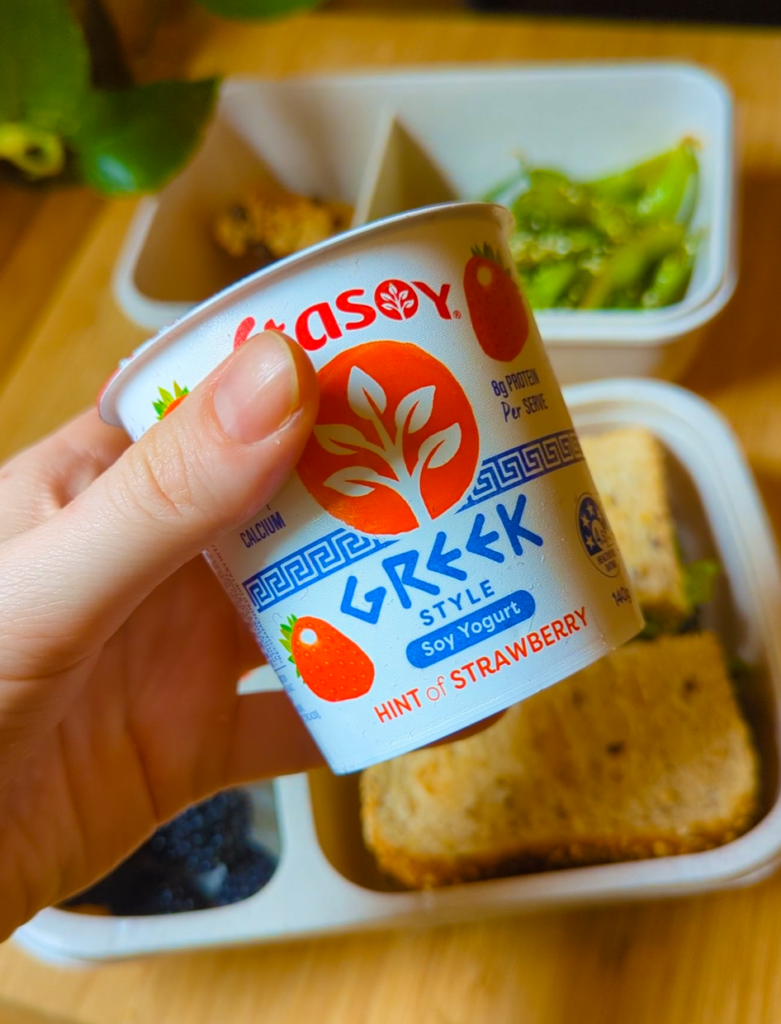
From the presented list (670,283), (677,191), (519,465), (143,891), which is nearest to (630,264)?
(670,283)

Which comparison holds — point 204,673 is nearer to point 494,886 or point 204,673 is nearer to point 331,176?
point 494,886

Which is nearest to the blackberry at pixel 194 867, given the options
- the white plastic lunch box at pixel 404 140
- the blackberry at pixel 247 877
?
the blackberry at pixel 247 877

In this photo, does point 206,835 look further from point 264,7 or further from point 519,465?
point 264,7

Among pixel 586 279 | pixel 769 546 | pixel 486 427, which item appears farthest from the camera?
pixel 586 279

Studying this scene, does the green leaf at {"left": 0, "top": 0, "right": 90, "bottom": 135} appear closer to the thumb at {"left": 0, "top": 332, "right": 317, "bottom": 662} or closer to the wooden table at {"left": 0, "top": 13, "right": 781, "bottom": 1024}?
the thumb at {"left": 0, "top": 332, "right": 317, "bottom": 662}

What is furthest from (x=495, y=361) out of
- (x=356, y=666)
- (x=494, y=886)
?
(x=494, y=886)

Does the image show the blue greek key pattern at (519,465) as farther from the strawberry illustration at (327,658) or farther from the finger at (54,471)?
the finger at (54,471)
